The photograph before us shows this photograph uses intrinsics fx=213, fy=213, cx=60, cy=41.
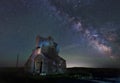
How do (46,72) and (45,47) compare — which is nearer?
(46,72)

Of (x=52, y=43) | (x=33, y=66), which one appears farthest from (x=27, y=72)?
(x=52, y=43)

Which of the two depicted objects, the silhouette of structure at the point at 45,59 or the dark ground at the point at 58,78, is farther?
the silhouette of structure at the point at 45,59

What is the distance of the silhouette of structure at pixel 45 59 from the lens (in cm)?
6662

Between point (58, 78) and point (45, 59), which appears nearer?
point (58, 78)

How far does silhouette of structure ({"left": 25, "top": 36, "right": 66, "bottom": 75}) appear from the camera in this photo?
6662 cm

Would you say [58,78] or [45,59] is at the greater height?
[45,59]

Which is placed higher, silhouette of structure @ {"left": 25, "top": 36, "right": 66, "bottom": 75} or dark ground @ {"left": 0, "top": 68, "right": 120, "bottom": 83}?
silhouette of structure @ {"left": 25, "top": 36, "right": 66, "bottom": 75}

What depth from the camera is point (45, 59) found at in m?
66.4

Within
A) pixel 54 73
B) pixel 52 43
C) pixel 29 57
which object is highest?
pixel 52 43

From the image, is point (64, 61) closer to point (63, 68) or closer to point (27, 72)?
point (63, 68)

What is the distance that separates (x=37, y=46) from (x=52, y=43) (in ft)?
17.5

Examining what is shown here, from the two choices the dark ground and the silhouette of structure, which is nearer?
the dark ground

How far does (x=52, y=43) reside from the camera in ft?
240

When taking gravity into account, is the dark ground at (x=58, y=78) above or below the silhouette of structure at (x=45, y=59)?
below
